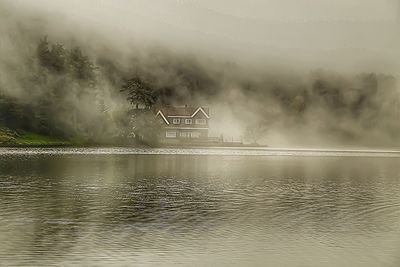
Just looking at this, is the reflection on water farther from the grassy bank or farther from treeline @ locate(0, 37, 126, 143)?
treeline @ locate(0, 37, 126, 143)

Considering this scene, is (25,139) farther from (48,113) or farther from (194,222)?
(194,222)

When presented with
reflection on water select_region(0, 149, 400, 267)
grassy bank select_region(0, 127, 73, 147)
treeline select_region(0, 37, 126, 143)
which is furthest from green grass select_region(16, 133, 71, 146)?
reflection on water select_region(0, 149, 400, 267)

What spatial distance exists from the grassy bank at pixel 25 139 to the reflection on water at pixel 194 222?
3762 inches

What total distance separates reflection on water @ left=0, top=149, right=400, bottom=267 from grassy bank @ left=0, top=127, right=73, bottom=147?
95556 millimetres

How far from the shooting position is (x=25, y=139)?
169500 mm

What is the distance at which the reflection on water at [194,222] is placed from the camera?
30.7 metres

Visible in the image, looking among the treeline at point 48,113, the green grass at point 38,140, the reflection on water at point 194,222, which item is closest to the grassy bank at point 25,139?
the green grass at point 38,140

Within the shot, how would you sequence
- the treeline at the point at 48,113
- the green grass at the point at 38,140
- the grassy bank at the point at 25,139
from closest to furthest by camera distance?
the grassy bank at the point at 25,139, the green grass at the point at 38,140, the treeline at the point at 48,113

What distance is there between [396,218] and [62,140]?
147472 millimetres

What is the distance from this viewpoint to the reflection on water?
101 feet

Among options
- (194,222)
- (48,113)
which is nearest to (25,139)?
(48,113)

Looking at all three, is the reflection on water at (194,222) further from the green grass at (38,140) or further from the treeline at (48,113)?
the treeline at (48,113)

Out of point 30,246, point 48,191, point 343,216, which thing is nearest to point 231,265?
point 30,246

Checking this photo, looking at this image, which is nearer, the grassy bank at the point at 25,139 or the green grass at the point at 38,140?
the grassy bank at the point at 25,139
